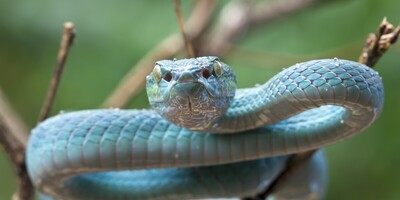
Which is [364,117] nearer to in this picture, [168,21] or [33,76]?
[168,21]

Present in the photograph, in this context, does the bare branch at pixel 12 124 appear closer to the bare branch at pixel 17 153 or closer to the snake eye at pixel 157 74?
the bare branch at pixel 17 153

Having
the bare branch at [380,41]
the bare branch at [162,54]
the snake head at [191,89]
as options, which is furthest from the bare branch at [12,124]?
the bare branch at [380,41]

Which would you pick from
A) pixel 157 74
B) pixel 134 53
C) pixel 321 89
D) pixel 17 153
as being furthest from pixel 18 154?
pixel 134 53

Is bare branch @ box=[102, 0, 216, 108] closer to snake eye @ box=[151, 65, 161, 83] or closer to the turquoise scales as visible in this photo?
the turquoise scales

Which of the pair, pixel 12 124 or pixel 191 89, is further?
pixel 12 124

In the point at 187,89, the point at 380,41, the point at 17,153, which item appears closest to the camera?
the point at 187,89

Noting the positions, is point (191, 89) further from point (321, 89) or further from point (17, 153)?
point (17, 153)

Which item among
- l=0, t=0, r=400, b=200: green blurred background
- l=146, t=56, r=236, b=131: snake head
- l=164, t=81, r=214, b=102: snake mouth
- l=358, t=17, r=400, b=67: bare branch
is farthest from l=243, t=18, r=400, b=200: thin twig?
l=0, t=0, r=400, b=200: green blurred background
